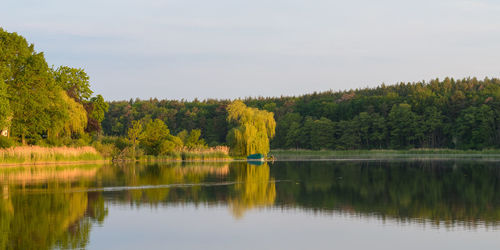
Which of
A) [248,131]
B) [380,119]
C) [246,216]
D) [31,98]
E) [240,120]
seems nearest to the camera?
[246,216]

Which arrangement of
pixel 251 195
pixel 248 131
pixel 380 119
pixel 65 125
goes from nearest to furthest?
pixel 251 195, pixel 65 125, pixel 248 131, pixel 380 119

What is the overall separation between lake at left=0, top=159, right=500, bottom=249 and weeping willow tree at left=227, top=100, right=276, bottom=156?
33.5 metres

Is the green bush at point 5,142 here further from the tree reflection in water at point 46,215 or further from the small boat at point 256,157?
the small boat at point 256,157

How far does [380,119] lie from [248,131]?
46.7 meters

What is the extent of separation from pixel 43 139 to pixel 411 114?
66949 mm

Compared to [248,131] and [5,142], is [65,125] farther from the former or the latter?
[248,131]

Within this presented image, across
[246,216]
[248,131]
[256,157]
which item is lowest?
[246,216]

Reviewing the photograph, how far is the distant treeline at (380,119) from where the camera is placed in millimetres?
90375

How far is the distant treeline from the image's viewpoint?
90375 mm

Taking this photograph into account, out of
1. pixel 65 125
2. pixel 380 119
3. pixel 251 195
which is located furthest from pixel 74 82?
pixel 380 119

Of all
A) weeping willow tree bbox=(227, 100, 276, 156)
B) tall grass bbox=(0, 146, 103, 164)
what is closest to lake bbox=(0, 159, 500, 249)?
tall grass bbox=(0, 146, 103, 164)

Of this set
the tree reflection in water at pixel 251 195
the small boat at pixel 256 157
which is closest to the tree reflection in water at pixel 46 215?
the tree reflection in water at pixel 251 195

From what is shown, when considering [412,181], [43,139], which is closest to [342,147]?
[43,139]

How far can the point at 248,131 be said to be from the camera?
56.3 metres
